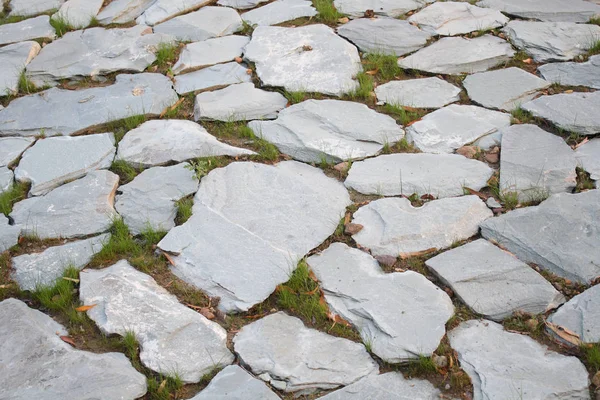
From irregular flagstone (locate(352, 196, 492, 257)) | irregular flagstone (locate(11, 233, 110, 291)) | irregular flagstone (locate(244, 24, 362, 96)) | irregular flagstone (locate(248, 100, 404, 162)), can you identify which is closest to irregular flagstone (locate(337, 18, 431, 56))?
irregular flagstone (locate(244, 24, 362, 96))

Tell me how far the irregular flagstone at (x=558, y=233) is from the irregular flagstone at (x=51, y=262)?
171 centimetres

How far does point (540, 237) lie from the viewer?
2.83 m

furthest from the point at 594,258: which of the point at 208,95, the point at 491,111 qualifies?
the point at 208,95

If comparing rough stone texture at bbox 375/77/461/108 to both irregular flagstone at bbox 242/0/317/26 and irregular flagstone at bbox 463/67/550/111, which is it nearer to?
irregular flagstone at bbox 463/67/550/111

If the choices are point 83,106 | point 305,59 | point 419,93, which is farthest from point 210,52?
point 419,93

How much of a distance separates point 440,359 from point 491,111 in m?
1.77

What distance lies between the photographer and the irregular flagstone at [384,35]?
4.30 meters

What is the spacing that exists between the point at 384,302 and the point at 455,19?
267cm

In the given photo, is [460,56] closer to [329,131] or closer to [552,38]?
[552,38]

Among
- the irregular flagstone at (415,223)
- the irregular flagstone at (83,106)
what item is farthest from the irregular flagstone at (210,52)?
the irregular flagstone at (415,223)

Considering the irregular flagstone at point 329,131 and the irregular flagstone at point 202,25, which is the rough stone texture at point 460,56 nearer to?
the irregular flagstone at point 329,131

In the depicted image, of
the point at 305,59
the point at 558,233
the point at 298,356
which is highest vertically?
the point at 305,59

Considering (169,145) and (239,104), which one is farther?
(239,104)

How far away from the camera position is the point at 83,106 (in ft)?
12.9
